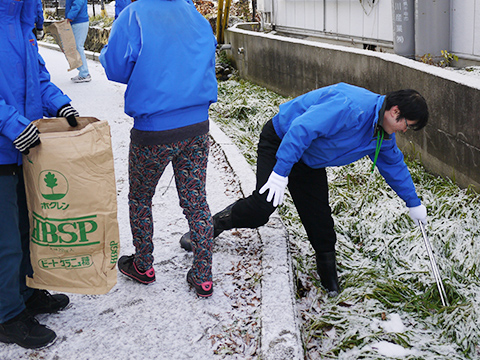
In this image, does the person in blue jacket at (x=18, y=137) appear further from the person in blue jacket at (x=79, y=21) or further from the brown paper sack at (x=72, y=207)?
the person in blue jacket at (x=79, y=21)

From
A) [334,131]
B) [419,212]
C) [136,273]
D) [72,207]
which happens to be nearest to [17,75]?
[72,207]

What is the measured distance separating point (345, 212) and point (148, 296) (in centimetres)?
192

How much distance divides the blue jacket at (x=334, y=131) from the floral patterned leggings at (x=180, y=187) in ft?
1.46

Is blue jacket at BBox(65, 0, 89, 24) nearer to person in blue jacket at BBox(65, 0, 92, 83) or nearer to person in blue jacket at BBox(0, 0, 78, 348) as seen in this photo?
person in blue jacket at BBox(65, 0, 92, 83)

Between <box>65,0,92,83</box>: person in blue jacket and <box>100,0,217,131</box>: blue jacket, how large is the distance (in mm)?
7266

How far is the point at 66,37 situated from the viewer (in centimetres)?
777

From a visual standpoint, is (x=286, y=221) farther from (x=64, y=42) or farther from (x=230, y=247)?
(x=64, y=42)

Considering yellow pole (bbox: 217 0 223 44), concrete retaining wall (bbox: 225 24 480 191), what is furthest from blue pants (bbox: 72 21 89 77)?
concrete retaining wall (bbox: 225 24 480 191)

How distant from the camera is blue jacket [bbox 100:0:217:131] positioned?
2.70 m

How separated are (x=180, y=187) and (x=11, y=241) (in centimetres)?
90

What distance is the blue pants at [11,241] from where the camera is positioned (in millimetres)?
2668

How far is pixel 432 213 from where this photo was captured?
13.9ft

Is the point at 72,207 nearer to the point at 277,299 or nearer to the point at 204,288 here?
the point at 204,288

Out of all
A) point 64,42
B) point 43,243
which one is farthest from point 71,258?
point 64,42
